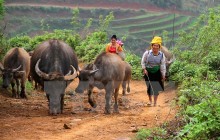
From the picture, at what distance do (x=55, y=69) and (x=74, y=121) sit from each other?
2057 millimetres

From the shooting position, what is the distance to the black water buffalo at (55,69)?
33.5ft

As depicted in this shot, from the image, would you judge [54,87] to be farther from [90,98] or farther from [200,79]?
[200,79]

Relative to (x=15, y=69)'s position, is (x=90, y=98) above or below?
below

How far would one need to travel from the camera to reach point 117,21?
46.0 meters

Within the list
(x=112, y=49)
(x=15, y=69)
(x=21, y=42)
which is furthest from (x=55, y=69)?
(x=21, y=42)

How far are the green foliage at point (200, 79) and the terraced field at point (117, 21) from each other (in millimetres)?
19771

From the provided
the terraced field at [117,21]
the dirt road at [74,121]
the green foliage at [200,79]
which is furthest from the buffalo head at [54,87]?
the terraced field at [117,21]

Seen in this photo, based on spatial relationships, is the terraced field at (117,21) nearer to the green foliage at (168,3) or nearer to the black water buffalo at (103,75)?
the green foliage at (168,3)

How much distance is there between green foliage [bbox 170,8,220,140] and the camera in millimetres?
6039

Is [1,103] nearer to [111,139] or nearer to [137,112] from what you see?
[137,112]

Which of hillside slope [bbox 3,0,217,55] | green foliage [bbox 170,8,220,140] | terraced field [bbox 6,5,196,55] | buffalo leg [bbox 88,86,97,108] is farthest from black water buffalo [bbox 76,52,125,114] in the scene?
hillside slope [bbox 3,0,217,55]

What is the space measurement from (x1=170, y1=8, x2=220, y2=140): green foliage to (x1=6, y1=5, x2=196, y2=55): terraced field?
19.8 meters

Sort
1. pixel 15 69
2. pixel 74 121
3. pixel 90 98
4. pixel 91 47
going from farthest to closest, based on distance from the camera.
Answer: pixel 91 47
pixel 15 69
pixel 90 98
pixel 74 121

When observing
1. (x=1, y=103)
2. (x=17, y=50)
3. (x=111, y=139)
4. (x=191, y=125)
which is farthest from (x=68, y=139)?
(x=17, y=50)
